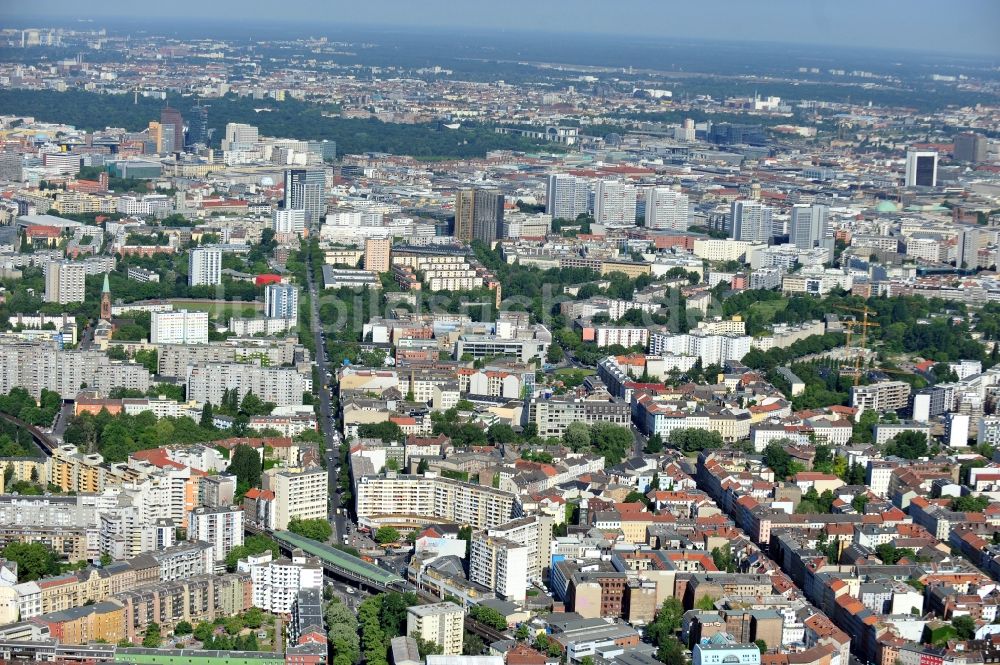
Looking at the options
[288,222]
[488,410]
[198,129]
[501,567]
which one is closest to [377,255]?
[288,222]

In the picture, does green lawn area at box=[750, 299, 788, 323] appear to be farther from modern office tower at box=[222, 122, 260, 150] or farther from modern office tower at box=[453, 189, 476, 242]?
modern office tower at box=[222, 122, 260, 150]

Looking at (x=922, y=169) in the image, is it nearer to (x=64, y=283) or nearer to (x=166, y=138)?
(x=166, y=138)

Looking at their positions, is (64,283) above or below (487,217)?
below

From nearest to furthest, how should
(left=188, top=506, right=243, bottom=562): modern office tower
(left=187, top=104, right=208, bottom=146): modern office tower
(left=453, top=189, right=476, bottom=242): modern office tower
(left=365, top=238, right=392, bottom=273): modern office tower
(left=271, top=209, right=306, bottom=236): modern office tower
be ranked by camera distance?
(left=188, top=506, right=243, bottom=562): modern office tower, (left=365, top=238, right=392, bottom=273): modern office tower, (left=271, top=209, right=306, bottom=236): modern office tower, (left=453, top=189, right=476, bottom=242): modern office tower, (left=187, top=104, right=208, bottom=146): modern office tower

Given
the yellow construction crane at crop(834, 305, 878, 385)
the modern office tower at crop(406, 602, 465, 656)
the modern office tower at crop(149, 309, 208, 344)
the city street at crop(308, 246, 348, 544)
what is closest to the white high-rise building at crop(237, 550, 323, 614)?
the modern office tower at crop(406, 602, 465, 656)

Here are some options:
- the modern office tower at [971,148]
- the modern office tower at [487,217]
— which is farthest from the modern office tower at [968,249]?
the modern office tower at [971,148]
